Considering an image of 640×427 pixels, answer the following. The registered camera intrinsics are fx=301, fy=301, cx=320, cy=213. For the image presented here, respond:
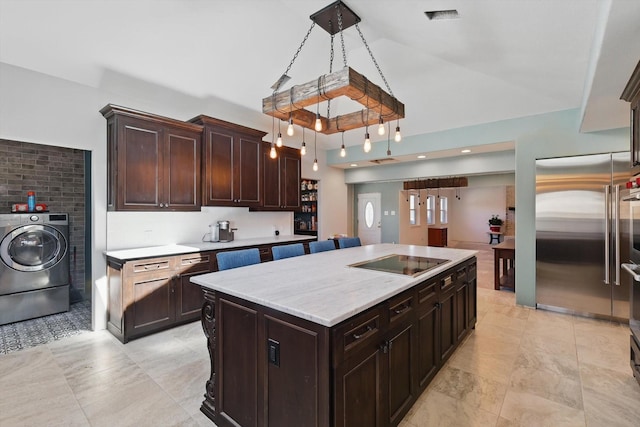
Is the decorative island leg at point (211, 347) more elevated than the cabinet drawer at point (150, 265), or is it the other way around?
the cabinet drawer at point (150, 265)

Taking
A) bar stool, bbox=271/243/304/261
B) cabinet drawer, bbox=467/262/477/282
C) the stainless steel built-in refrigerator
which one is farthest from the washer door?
the stainless steel built-in refrigerator

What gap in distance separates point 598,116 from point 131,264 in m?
5.14

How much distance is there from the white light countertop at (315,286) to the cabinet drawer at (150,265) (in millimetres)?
1436

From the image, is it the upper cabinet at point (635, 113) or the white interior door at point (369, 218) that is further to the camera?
the white interior door at point (369, 218)

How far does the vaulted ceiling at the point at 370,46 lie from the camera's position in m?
2.20

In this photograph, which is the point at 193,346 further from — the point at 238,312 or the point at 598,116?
the point at 598,116

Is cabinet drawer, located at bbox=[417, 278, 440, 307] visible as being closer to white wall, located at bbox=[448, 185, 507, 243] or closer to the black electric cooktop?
the black electric cooktop

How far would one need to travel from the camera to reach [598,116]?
127 inches

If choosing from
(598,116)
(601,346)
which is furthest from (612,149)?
(601,346)

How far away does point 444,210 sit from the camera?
1205 cm

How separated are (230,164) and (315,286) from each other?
9.44 ft

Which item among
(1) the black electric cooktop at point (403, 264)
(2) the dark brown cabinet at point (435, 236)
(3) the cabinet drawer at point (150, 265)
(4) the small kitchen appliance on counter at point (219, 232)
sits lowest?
(2) the dark brown cabinet at point (435, 236)

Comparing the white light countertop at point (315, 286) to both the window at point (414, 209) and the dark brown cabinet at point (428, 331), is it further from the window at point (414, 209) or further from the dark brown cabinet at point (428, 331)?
the window at point (414, 209)

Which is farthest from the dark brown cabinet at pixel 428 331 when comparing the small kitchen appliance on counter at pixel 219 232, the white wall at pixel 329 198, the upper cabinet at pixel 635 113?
the white wall at pixel 329 198
